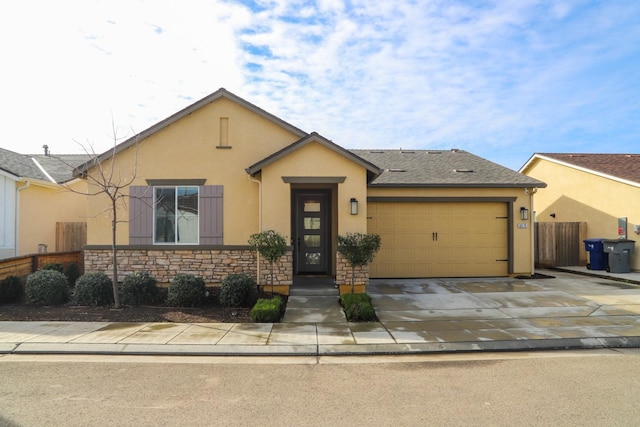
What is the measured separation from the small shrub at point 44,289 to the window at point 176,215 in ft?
8.13

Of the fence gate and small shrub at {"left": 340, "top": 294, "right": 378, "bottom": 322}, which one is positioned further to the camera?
the fence gate

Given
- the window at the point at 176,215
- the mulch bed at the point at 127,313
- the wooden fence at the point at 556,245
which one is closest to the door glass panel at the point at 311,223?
the window at the point at 176,215

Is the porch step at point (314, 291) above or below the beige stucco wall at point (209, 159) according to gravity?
below

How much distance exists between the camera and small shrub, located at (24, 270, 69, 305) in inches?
349

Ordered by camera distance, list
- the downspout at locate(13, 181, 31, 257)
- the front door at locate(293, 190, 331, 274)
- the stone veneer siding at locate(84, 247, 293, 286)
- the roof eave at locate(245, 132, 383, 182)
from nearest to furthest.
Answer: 1. the roof eave at locate(245, 132, 383, 182)
2. the stone veneer siding at locate(84, 247, 293, 286)
3. the front door at locate(293, 190, 331, 274)
4. the downspout at locate(13, 181, 31, 257)

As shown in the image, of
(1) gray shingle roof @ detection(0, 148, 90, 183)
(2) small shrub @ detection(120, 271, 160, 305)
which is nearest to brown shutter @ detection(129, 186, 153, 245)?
(2) small shrub @ detection(120, 271, 160, 305)

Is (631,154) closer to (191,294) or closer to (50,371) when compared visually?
(191,294)

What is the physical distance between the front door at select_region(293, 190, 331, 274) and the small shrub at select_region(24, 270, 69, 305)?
6.07 metres

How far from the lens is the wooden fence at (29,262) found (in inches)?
393

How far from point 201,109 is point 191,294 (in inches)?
205

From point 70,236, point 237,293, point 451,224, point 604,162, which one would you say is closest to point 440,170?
point 451,224

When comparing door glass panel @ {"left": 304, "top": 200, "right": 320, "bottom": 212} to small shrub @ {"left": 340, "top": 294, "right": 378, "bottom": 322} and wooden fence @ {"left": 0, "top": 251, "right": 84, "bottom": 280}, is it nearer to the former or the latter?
small shrub @ {"left": 340, "top": 294, "right": 378, "bottom": 322}

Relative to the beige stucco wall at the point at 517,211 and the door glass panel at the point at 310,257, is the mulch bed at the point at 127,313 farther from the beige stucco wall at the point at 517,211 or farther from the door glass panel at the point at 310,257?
the beige stucco wall at the point at 517,211

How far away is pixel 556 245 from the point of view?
1526 cm
